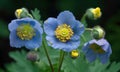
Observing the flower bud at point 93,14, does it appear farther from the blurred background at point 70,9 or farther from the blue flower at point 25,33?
the blurred background at point 70,9

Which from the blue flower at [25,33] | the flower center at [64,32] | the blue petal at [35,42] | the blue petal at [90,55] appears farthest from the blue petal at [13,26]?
the blue petal at [90,55]

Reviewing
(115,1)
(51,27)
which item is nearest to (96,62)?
(51,27)

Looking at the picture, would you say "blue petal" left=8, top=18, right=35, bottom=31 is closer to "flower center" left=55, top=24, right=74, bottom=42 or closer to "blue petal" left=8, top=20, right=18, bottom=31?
"blue petal" left=8, top=20, right=18, bottom=31

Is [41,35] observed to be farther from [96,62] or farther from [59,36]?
[96,62]

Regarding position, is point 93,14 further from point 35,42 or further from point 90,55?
point 35,42

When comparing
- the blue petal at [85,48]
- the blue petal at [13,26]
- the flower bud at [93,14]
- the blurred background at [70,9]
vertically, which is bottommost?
the blurred background at [70,9]

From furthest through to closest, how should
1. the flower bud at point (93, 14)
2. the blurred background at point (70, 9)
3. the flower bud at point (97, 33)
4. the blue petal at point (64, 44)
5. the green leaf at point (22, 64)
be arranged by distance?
the blurred background at point (70, 9)
the green leaf at point (22, 64)
the flower bud at point (93, 14)
the flower bud at point (97, 33)
the blue petal at point (64, 44)

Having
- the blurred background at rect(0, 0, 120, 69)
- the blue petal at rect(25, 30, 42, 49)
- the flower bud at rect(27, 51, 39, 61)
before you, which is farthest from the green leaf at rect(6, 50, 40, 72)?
the blurred background at rect(0, 0, 120, 69)

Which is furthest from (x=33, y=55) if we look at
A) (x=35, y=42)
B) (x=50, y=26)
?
(x=50, y=26)
